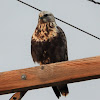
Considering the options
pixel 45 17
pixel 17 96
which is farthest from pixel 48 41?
pixel 17 96

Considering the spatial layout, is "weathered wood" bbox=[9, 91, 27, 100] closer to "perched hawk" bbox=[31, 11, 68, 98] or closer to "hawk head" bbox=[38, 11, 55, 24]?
"perched hawk" bbox=[31, 11, 68, 98]

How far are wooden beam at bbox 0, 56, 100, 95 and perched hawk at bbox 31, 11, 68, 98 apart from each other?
1.39 metres

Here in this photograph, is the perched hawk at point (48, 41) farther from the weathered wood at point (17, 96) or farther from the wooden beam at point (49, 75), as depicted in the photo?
the wooden beam at point (49, 75)

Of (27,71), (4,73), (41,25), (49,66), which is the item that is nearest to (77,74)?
(49,66)

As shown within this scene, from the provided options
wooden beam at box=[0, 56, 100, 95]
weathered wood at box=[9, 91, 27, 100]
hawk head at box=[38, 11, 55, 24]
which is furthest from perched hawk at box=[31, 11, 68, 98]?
wooden beam at box=[0, 56, 100, 95]

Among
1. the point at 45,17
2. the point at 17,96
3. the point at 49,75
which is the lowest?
the point at 17,96

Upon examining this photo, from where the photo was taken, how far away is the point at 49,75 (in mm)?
2219

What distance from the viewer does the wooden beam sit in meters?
2.18

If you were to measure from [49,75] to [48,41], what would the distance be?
1.42 meters

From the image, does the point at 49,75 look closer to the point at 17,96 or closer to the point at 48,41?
the point at 17,96

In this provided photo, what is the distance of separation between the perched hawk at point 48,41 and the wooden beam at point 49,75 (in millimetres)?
1387

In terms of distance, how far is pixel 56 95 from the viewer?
3311 millimetres

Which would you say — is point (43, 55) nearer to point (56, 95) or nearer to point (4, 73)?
point (56, 95)

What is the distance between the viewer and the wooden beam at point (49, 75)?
2180 millimetres
